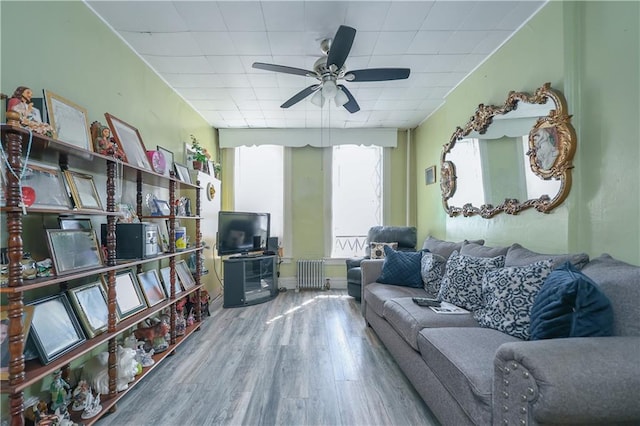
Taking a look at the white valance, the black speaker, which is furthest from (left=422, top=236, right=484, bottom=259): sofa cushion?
the black speaker

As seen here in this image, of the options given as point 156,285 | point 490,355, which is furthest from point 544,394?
point 156,285

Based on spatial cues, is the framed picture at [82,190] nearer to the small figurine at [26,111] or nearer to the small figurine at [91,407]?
the small figurine at [26,111]

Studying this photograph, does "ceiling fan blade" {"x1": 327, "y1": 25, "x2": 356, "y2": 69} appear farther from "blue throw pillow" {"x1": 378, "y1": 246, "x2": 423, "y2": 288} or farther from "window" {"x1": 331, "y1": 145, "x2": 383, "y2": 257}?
"window" {"x1": 331, "y1": 145, "x2": 383, "y2": 257}

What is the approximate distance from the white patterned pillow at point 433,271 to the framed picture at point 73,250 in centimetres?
262

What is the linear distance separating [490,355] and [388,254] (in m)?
1.62

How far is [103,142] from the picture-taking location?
1759mm

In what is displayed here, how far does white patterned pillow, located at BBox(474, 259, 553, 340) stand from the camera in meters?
1.47

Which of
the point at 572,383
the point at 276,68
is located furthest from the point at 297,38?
the point at 572,383

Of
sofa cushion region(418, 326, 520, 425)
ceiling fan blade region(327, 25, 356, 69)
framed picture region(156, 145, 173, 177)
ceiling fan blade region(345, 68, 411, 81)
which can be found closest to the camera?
sofa cushion region(418, 326, 520, 425)

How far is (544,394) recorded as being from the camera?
891 millimetres

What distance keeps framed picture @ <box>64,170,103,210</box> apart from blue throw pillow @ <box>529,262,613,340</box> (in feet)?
8.43

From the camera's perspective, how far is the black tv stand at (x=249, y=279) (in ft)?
11.5

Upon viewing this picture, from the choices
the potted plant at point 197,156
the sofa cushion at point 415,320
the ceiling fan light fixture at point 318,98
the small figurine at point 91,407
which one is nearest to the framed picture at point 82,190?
the small figurine at point 91,407

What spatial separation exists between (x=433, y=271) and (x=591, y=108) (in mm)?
1605
